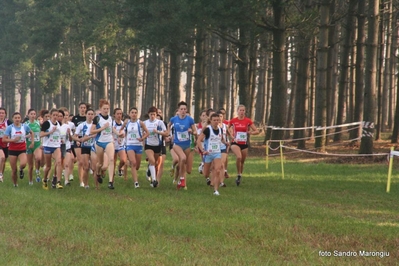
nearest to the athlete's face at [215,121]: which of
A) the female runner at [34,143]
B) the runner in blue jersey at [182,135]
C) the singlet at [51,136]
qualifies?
the runner in blue jersey at [182,135]

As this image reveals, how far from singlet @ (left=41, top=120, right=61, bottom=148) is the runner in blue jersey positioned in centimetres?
286

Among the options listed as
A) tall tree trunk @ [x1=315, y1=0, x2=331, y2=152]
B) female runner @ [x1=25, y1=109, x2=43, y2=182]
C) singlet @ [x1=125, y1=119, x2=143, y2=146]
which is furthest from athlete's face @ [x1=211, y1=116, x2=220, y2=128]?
tall tree trunk @ [x1=315, y1=0, x2=331, y2=152]

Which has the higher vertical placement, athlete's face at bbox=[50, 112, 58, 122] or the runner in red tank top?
athlete's face at bbox=[50, 112, 58, 122]

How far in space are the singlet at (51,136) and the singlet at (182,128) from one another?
2.89 metres

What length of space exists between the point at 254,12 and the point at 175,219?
17626mm

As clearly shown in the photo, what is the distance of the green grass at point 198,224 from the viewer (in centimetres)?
968

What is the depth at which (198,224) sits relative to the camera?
1242 cm

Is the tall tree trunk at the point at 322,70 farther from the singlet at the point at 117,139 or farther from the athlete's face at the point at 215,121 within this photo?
the athlete's face at the point at 215,121

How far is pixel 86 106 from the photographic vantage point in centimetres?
2080

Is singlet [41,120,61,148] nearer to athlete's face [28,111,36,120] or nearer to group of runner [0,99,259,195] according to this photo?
group of runner [0,99,259,195]

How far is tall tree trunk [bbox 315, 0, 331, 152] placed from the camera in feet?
96.3

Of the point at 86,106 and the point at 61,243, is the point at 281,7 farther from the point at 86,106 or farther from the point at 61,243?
the point at 61,243

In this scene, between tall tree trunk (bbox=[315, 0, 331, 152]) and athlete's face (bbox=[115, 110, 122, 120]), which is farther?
tall tree trunk (bbox=[315, 0, 331, 152])

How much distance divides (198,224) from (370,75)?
16.0 m
